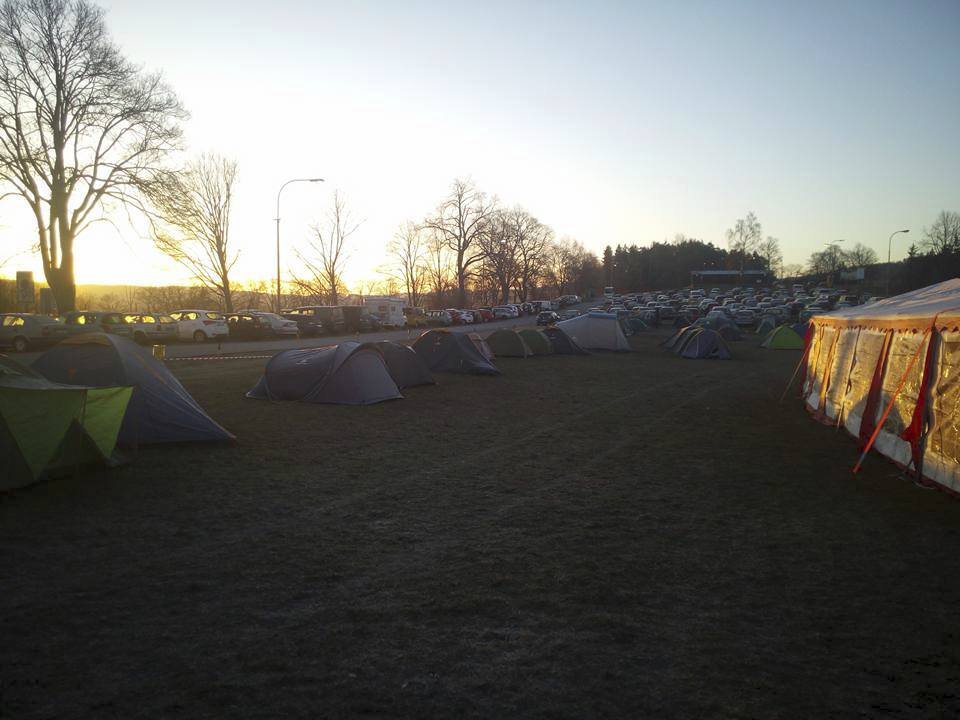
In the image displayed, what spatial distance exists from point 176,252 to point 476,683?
34.3m

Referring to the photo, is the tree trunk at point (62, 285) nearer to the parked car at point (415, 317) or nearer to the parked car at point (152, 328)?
the parked car at point (152, 328)

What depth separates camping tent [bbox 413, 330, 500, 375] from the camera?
65.3 feet

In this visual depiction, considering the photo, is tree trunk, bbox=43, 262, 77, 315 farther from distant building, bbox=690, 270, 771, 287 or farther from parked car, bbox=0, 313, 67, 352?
distant building, bbox=690, 270, 771, 287

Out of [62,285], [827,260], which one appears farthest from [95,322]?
[827,260]

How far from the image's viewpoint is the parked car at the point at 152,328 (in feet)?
99.0

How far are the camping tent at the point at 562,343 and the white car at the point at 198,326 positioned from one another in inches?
654

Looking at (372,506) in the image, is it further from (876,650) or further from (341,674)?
(876,650)

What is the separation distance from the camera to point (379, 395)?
46.1 feet

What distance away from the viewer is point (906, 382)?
853 centimetres

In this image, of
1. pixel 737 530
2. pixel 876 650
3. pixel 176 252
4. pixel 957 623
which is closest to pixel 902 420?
pixel 737 530

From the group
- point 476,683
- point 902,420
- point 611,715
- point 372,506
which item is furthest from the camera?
point 902,420

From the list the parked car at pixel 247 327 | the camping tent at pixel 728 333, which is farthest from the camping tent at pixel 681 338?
the parked car at pixel 247 327

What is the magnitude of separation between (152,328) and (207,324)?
100 inches

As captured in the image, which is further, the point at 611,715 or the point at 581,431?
the point at 581,431
